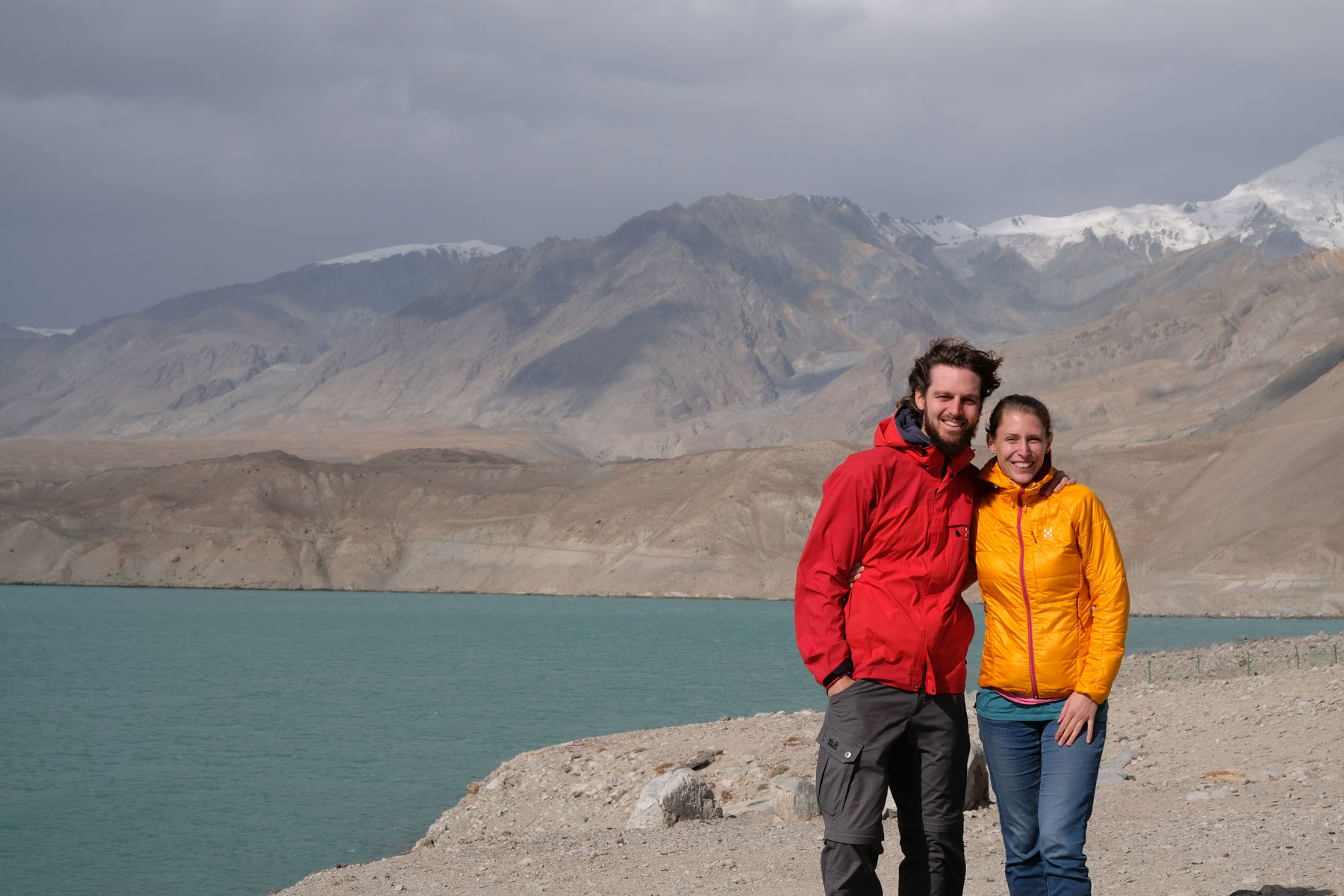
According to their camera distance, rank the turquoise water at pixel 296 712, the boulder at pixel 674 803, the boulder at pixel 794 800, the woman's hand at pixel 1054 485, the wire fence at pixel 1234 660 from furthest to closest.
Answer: the wire fence at pixel 1234 660 < the turquoise water at pixel 296 712 < the boulder at pixel 674 803 < the boulder at pixel 794 800 < the woman's hand at pixel 1054 485

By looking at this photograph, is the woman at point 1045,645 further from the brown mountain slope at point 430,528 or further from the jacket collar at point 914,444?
the brown mountain slope at point 430,528

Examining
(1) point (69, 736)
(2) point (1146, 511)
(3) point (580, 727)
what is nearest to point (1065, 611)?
(3) point (580, 727)

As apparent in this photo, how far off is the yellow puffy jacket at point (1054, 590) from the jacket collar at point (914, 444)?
29cm

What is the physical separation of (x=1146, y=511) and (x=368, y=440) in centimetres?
12569

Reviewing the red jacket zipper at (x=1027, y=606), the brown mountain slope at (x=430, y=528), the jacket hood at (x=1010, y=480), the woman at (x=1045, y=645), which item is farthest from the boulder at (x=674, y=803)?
the brown mountain slope at (x=430, y=528)

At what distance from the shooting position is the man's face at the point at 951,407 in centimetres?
553

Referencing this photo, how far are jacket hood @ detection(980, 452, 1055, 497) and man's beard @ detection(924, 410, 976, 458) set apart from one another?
0.18 metres

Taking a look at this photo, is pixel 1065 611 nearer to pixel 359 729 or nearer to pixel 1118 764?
pixel 1118 764

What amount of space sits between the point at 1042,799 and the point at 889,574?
120 centimetres

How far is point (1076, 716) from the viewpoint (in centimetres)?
540

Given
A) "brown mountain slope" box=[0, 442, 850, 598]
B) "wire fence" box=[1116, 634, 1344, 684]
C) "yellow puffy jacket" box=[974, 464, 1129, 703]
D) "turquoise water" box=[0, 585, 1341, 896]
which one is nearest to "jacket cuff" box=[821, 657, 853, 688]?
"yellow puffy jacket" box=[974, 464, 1129, 703]

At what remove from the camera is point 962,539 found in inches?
218

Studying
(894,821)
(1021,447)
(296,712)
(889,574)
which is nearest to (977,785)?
(894,821)

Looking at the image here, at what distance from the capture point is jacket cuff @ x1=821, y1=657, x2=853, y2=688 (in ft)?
17.4
